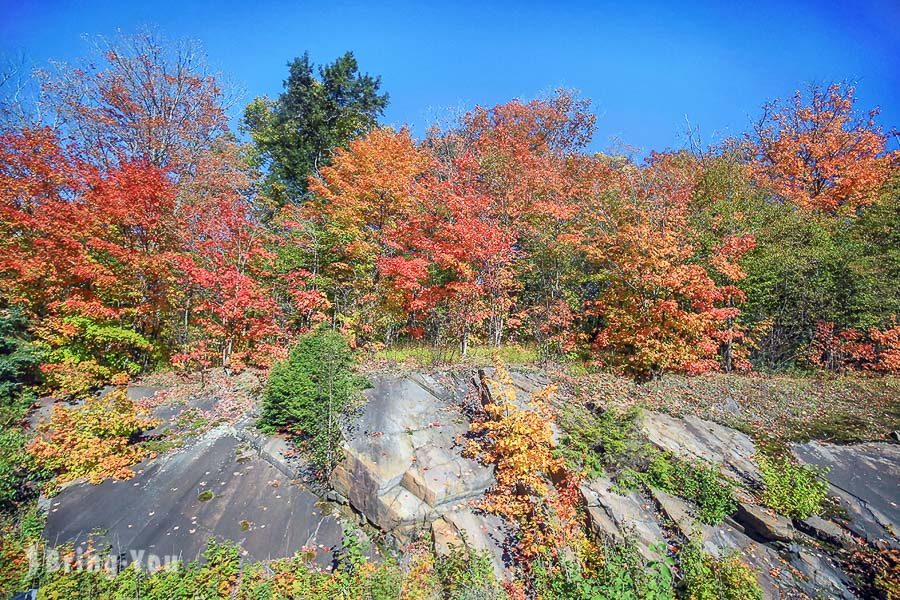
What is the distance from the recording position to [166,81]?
728 inches

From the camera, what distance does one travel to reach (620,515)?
6.80m

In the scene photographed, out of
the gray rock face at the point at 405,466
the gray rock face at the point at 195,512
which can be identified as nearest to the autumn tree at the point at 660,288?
the gray rock face at the point at 405,466

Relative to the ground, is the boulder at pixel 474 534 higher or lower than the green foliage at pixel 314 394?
lower

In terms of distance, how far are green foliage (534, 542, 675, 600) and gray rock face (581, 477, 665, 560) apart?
0.83ft

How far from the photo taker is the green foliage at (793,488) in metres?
6.68

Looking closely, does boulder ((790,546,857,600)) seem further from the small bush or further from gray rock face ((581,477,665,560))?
the small bush

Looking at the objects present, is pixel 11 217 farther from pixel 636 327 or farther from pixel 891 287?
pixel 891 287

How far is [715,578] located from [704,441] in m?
3.54

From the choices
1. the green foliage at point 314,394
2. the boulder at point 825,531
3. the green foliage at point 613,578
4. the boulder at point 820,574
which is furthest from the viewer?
the green foliage at point 314,394

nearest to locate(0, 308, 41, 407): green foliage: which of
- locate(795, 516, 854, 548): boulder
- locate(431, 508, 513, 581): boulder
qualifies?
locate(431, 508, 513, 581): boulder

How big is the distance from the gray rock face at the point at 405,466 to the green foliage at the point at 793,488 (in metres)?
5.37

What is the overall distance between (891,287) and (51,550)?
23.3m

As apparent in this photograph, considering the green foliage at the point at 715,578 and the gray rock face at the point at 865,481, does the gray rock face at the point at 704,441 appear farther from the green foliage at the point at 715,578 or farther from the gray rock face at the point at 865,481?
the green foliage at the point at 715,578

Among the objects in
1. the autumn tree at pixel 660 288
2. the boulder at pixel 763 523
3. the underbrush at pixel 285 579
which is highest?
the autumn tree at pixel 660 288
